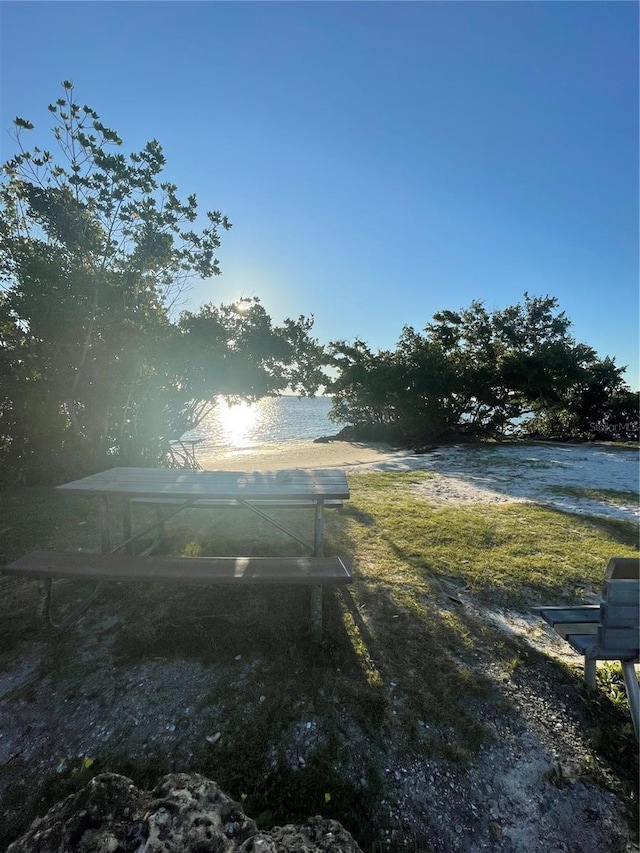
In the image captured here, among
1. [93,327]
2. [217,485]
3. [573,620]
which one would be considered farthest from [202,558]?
[93,327]

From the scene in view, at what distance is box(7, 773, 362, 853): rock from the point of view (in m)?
1.54

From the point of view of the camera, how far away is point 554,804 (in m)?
2.04

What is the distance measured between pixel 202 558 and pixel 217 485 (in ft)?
2.82

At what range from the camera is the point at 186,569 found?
3295 mm

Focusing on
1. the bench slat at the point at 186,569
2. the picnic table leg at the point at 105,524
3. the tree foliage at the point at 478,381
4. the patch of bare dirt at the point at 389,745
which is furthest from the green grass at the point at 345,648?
the tree foliage at the point at 478,381

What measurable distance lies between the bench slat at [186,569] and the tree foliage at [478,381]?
54.8ft

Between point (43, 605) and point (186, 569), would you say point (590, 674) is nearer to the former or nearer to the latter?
point (186, 569)

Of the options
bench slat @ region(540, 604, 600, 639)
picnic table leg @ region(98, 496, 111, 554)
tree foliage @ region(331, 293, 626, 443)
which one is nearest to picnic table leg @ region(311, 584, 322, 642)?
bench slat @ region(540, 604, 600, 639)

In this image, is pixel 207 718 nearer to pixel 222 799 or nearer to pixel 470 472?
pixel 222 799

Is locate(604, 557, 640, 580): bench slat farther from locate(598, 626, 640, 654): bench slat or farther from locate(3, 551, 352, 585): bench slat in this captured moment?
locate(3, 551, 352, 585): bench slat

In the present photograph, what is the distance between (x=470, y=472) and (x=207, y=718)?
9.54 metres

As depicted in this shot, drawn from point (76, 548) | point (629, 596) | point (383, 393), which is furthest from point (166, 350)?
point (383, 393)

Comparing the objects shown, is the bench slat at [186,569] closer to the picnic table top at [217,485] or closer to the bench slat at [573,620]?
the picnic table top at [217,485]

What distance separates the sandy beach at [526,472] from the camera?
7.70 m
